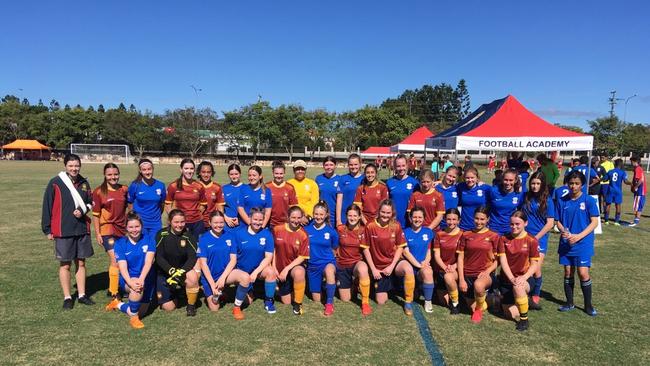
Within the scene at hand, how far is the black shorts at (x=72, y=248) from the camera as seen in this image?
4816mm

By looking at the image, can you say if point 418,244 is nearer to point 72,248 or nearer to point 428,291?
point 428,291

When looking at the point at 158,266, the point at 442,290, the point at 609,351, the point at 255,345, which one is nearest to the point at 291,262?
the point at 255,345

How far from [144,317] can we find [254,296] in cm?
141

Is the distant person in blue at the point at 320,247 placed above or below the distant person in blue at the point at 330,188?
below

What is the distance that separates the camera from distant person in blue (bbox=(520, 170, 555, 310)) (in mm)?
5164

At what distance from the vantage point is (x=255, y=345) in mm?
→ 4070

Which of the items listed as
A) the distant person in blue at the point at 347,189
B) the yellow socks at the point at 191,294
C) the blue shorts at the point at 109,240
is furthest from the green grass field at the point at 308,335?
the distant person in blue at the point at 347,189

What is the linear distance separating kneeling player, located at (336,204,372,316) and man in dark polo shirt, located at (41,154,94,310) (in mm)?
3238

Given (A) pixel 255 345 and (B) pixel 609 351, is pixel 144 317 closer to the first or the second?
(A) pixel 255 345

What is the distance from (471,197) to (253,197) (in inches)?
123

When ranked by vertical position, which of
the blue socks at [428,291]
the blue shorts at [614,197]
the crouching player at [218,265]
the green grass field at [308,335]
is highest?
the blue shorts at [614,197]

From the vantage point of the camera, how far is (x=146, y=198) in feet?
17.4

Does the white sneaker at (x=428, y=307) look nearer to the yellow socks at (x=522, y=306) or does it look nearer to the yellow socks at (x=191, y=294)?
the yellow socks at (x=522, y=306)

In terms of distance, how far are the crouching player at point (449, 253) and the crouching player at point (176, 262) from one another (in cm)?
304
